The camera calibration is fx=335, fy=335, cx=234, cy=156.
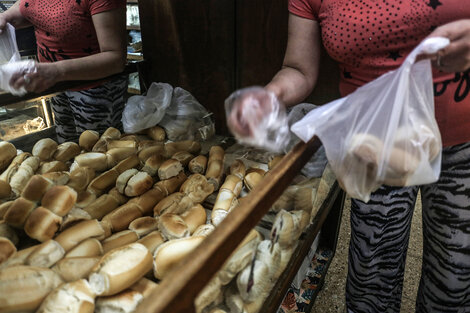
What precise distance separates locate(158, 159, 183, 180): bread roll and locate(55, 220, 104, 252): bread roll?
1.24 ft

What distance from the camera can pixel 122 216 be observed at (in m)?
1.05

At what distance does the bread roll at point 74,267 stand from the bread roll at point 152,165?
1.76 ft

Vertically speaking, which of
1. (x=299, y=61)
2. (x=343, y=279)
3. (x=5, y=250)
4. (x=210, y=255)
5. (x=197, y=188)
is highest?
(x=299, y=61)

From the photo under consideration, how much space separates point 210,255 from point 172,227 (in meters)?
0.48

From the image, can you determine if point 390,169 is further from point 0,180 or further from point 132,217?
point 0,180

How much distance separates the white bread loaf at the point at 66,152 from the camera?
1382 millimetres

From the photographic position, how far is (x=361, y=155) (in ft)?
2.59

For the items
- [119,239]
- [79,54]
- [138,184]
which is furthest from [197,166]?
[79,54]

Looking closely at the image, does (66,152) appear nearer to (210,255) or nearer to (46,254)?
(46,254)

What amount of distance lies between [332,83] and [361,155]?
1.17 meters

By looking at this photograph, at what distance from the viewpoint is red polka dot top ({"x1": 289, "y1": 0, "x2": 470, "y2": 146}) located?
914 millimetres

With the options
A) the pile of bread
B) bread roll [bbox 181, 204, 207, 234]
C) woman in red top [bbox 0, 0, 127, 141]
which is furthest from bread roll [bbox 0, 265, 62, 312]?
woman in red top [bbox 0, 0, 127, 141]

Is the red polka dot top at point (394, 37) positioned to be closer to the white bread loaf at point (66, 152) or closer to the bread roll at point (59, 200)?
the bread roll at point (59, 200)

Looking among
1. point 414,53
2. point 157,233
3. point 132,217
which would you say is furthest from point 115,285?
point 414,53
